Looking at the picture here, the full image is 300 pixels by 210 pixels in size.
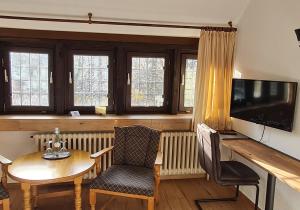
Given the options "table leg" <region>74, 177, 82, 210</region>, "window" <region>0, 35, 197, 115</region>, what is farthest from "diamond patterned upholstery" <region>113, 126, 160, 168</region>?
"window" <region>0, 35, 197, 115</region>

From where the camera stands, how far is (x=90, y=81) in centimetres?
356

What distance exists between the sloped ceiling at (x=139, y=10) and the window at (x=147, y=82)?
61 centimetres

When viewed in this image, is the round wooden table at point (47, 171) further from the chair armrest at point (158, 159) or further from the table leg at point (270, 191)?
the table leg at point (270, 191)

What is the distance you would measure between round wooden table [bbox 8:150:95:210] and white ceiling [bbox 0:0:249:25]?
62.2 inches

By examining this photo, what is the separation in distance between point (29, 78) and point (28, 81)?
40mm

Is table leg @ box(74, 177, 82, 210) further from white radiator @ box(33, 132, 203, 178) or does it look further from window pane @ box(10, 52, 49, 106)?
window pane @ box(10, 52, 49, 106)

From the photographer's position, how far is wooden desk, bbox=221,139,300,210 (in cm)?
208

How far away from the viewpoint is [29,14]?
A: 2.95 meters

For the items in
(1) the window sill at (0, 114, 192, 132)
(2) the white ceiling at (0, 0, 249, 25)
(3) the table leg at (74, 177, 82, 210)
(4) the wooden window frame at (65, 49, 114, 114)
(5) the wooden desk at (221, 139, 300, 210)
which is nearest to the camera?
(5) the wooden desk at (221, 139, 300, 210)

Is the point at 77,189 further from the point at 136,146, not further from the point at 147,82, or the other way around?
the point at 147,82

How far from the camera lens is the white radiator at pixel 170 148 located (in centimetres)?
329

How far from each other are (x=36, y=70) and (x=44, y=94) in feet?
1.04

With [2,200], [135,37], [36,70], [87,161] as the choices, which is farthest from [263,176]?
[36,70]

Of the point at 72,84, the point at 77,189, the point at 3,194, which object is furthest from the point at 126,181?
the point at 72,84
